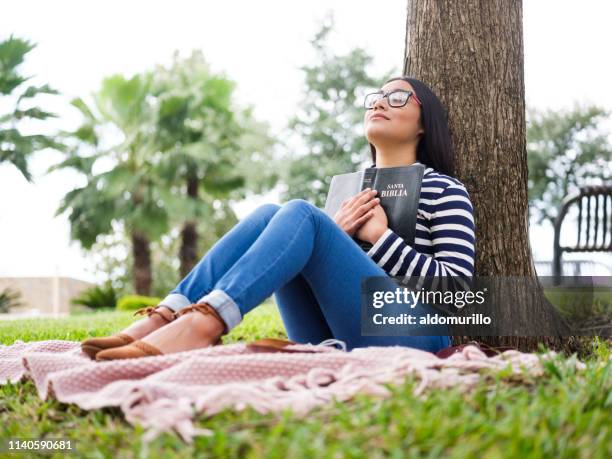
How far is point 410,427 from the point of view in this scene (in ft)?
4.76

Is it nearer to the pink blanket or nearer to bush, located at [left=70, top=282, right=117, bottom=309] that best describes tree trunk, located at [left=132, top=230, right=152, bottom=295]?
bush, located at [left=70, top=282, right=117, bottom=309]

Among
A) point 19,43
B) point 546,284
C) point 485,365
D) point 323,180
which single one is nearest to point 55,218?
point 19,43

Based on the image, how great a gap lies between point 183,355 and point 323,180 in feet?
66.6

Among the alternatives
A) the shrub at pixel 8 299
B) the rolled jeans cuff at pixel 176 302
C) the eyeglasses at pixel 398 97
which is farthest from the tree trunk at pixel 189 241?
the rolled jeans cuff at pixel 176 302

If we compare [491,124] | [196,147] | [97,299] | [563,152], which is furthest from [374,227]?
[563,152]

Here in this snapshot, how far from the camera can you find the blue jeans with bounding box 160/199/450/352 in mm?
2152

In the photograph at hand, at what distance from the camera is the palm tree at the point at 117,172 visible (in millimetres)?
15969

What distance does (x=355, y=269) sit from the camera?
93.4 inches

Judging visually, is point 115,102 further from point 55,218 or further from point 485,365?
point 485,365

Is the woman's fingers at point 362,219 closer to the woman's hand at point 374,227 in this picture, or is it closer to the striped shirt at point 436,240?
the woman's hand at point 374,227

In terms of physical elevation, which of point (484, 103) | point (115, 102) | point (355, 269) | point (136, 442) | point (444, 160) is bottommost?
point (136, 442)

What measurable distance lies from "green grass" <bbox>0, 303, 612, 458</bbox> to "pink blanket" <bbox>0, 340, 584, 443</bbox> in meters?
0.04

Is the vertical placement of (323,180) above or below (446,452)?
above

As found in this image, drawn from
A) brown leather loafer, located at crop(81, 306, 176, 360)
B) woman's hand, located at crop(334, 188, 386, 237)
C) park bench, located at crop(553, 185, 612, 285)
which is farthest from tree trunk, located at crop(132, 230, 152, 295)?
brown leather loafer, located at crop(81, 306, 176, 360)
